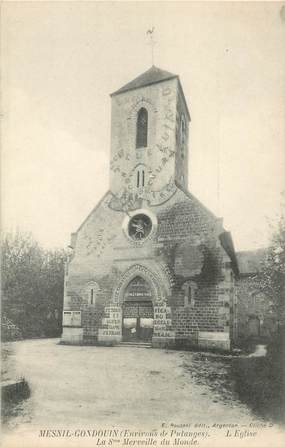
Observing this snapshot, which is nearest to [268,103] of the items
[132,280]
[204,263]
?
[204,263]

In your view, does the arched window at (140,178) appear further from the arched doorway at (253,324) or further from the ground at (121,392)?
the arched doorway at (253,324)

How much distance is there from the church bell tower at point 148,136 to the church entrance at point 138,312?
4.47 meters

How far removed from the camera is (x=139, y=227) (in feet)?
65.2

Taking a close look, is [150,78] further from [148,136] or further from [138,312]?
[138,312]

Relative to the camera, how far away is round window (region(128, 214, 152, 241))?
64.6ft

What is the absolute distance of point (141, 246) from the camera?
19453 mm

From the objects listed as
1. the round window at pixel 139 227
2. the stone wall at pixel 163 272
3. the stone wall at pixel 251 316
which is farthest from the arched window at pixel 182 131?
the stone wall at pixel 251 316

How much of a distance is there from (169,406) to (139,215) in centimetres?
1146

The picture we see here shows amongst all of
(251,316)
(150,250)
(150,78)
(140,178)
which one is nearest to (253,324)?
(251,316)

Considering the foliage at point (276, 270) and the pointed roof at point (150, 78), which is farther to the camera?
the pointed roof at point (150, 78)

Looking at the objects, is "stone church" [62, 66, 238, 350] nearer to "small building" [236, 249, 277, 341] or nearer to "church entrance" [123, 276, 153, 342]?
"church entrance" [123, 276, 153, 342]

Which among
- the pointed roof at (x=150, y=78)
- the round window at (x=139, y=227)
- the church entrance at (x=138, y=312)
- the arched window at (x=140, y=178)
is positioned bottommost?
the church entrance at (x=138, y=312)

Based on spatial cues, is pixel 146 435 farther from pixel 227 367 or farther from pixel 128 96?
pixel 128 96

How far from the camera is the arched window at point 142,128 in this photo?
834 inches
